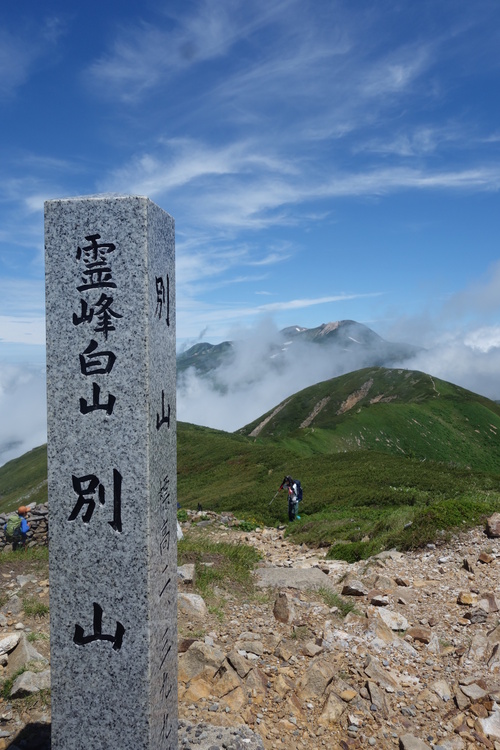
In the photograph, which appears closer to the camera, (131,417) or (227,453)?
(131,417)

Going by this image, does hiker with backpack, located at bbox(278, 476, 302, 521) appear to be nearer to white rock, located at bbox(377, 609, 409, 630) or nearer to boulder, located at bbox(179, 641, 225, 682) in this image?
white rock, located at bbox(377, 609, 409, 630)

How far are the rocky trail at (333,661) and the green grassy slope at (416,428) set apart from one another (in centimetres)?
4499

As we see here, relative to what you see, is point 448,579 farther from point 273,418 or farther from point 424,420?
point 273,418

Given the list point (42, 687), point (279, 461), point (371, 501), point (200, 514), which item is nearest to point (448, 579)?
point (42, 687)

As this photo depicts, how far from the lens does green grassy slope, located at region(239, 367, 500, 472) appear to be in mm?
65438

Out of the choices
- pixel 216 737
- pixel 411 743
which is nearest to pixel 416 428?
pixel 411 743

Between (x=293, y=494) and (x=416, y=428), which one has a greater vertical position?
(x=293, y=494)

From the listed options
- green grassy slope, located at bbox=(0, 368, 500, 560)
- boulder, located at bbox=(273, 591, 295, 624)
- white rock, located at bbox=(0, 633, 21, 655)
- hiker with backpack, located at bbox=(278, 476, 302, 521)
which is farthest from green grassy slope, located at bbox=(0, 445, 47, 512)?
white rock, located at bbox=(0, 633, 21, 655)

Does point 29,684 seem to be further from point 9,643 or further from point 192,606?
point 192,606

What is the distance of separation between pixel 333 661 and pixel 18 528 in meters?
13.6

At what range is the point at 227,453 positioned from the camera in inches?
2122

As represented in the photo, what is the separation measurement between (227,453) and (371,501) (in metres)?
31.0

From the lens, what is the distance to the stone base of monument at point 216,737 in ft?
19.0

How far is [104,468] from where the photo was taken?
4.93 meters
